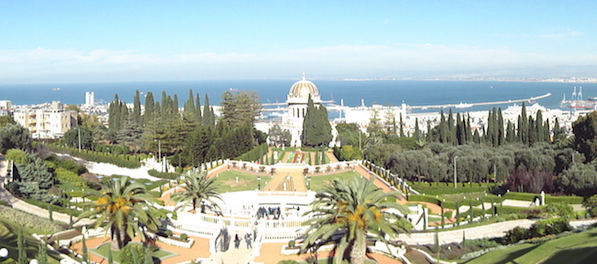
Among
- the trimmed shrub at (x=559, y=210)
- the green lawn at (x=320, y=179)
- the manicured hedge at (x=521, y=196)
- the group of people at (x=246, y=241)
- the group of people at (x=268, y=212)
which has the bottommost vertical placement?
the green lawn at (x=320, y=179)

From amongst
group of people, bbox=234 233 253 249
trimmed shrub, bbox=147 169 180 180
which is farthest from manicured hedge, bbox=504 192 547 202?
trimmed shrub, bbox=147 169 180 180

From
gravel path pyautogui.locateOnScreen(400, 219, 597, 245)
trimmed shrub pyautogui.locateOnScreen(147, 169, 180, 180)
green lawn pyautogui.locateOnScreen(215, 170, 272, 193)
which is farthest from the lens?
trimmed shrub pyautogui.locateOnScreen(147, 169, 180, 180)

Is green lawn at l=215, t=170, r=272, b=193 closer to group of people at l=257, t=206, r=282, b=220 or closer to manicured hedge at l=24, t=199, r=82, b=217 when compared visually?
group of people at l=257, t=206, r=282, b=220

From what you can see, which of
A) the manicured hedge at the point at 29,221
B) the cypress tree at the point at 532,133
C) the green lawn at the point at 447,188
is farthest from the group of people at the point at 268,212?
the cypress tree at the point at 532,133

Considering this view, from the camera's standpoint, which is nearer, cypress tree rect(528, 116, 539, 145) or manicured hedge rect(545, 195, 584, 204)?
manicured hedge rect(545, 195, 584, 204)

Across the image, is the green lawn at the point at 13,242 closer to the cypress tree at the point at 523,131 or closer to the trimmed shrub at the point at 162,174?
the trimmed shrub at the point at 162,174

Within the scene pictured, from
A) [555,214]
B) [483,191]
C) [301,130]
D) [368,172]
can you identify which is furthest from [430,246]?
[301,130]

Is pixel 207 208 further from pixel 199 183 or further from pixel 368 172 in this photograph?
pixel 368 172
